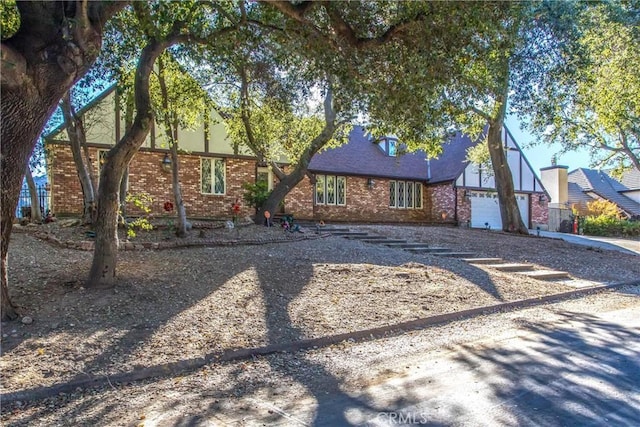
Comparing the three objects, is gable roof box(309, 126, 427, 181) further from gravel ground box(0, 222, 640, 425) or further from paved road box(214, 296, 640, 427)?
paved road box(214, 296, 640, 427)

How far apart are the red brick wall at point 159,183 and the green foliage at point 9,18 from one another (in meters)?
7.89

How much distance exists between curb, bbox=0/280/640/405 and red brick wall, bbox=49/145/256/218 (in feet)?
38.4

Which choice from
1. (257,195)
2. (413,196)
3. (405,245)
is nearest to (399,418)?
(405,245)

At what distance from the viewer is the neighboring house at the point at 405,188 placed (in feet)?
69.1

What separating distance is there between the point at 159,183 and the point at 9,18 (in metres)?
9.40

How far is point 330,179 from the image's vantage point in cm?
2130

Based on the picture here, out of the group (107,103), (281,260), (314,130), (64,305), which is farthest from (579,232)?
(64,305)

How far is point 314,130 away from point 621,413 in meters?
13.5

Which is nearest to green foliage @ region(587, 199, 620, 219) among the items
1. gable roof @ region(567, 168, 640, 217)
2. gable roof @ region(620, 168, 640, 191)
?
gable roof @ region(567, 168, 640, 217)

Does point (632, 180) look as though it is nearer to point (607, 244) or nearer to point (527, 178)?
point (527, 178)

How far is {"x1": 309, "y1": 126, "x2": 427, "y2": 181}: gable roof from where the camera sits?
2131cm

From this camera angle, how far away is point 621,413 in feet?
11.6

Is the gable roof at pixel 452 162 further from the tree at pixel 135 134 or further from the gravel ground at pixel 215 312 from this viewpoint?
the tree at pixel 135 134

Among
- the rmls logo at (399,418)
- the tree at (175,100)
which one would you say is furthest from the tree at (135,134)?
the rmls logo at (399,418)
